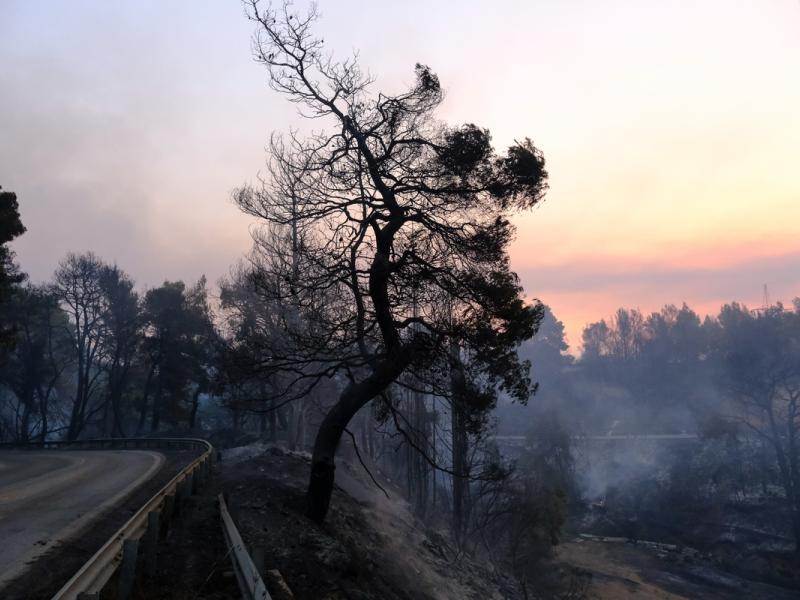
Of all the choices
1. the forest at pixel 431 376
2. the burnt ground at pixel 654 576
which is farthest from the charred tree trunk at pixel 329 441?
the burnt ground at pixel 654 576

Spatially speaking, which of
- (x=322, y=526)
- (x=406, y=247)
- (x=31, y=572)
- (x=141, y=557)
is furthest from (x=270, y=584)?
(x=406, y=247)

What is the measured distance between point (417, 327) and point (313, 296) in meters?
2.63

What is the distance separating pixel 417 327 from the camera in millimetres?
13203

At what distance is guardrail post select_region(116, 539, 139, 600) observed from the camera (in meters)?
6.52

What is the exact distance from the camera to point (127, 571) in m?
6.57

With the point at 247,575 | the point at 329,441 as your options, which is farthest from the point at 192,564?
the point at 329,441

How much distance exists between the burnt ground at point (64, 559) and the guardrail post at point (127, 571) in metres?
1.41

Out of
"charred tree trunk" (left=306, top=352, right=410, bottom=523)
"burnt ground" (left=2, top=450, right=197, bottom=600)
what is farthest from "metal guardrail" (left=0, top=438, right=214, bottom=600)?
"charred tree trunk" (left=306, top=352, right=410, bottom=523)

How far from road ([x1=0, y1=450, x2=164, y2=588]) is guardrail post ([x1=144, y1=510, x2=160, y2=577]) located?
5.96 ft

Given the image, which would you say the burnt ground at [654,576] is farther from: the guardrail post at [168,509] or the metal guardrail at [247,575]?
the metal guardrail at [247,575]

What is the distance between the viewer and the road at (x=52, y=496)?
370 inches

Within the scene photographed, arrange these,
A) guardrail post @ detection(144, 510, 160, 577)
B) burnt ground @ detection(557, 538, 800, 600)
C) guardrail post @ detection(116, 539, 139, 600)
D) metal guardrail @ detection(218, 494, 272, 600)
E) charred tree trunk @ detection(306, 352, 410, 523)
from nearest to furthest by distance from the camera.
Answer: metal guardrail @ detection(218, 494, 272, 600) → guardrail post @ detection(116, 539, 139, 600) → guardrail post @ detection(144, 510, 160, 577) → charred tree trunk @ detection(306, 352, 410, 523) → burnt ground @ detection(557, 538, 800, 600)

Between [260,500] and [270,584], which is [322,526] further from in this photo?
[270,584]

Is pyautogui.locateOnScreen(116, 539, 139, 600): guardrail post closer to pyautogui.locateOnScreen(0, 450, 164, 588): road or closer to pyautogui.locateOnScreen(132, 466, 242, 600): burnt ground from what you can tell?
pyautogui.locateOnScreen(132, 466, 242, 600): burnt ground
